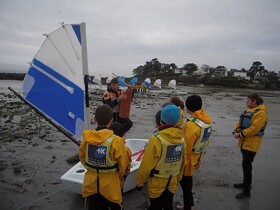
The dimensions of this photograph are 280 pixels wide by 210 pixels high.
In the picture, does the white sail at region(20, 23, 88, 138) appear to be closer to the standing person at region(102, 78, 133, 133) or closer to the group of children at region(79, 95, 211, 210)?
the group of children at region(79, 95, 211, 210)

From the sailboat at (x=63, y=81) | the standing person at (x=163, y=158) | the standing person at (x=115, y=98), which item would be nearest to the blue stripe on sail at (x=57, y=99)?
the sailboat at (x=63, y=81)

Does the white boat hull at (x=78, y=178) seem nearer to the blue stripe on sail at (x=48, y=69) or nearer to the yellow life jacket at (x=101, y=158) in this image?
the yellow life jacket at (x=101, y=158)

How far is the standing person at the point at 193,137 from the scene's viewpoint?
388 centimetres

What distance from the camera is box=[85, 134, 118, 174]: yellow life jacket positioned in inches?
119

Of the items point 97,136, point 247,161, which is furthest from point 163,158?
point 247,161

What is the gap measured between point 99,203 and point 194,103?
81.8 inches

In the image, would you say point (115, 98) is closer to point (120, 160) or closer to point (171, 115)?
point (171, 115)

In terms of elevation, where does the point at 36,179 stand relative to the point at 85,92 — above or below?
below

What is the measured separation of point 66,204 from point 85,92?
2.36 m

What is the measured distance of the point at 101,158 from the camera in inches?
120

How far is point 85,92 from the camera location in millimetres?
3662

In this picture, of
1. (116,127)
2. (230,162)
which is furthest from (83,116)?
(230,162)

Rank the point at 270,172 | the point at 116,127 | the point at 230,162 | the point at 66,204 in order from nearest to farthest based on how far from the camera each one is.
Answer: the point at 116,127 → the point at 66,204 → the point at 270,172 → the point at 230,162

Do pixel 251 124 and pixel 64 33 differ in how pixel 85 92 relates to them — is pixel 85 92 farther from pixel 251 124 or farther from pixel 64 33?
pixel 251 124
